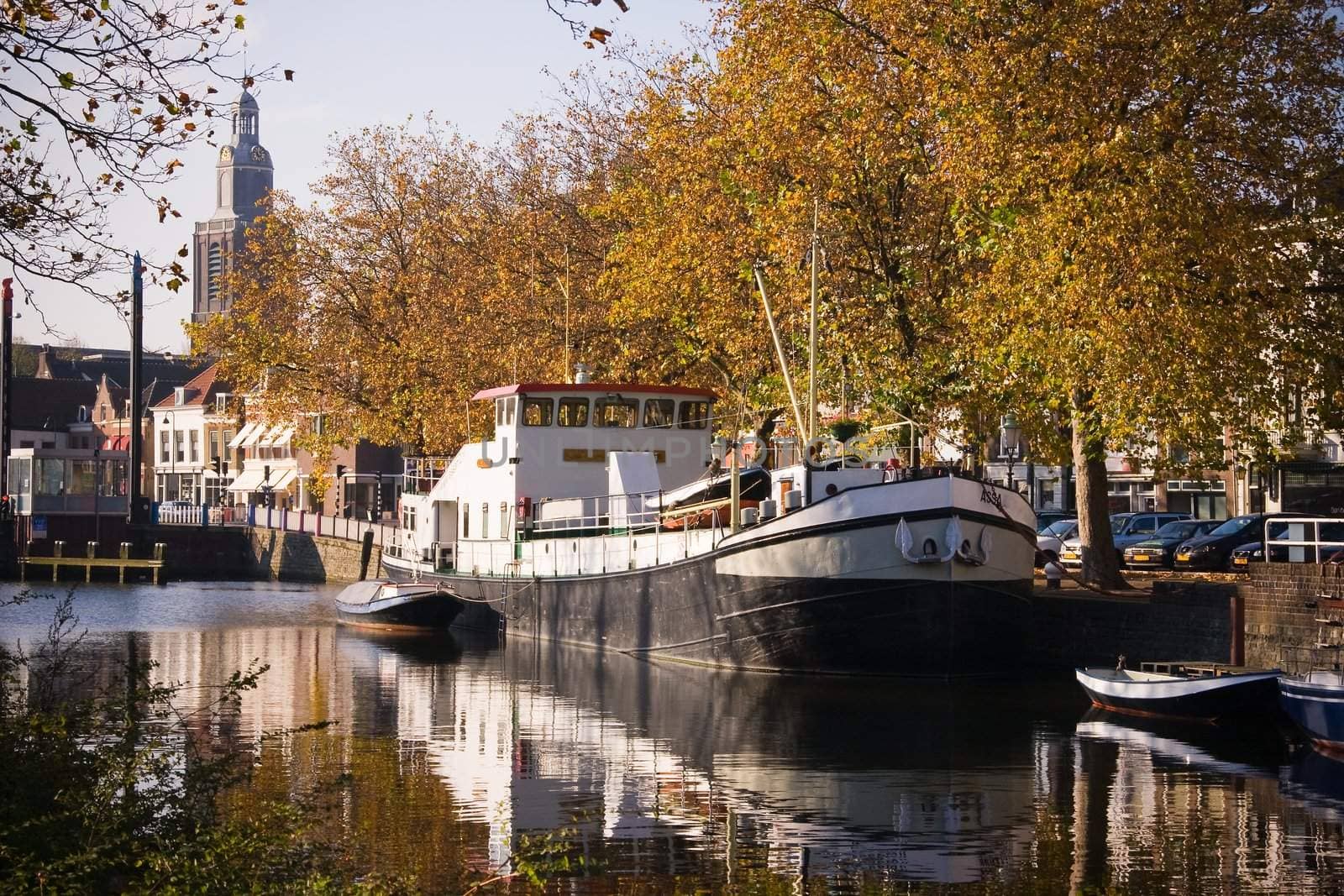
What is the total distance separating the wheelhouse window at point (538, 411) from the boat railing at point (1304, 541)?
15.3 metres

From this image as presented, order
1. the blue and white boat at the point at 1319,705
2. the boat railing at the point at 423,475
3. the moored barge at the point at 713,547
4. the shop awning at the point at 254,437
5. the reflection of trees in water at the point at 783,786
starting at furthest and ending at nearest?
the shop awning at the point at 254,437 < the boat railing at the point at 423,475 < the moored barge at the point at 713,547 < the blue and white boat at the point at 1319,705 < the reflection of trees in water at the point at 783,786

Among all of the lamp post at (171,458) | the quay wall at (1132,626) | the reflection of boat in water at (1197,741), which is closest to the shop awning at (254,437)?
the lamp post at (171,458)

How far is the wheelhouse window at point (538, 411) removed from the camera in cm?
3828

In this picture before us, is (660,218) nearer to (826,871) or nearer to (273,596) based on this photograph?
(273,596)

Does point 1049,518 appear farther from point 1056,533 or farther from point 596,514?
point 596,514

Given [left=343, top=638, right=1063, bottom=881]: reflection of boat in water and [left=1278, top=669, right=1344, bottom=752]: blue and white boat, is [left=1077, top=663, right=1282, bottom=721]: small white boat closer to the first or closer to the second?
[left=1278, top=669, right=1344, bottom=752]: blue and white boat

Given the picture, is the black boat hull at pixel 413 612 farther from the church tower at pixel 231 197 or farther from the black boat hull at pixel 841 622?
the church tower at pixel 231 197

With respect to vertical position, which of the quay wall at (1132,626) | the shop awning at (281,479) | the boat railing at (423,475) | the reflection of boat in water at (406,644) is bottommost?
the reflection of boat in water at (406,644)

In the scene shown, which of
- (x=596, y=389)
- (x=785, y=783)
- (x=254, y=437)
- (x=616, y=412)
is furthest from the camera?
(x=254, y=437)

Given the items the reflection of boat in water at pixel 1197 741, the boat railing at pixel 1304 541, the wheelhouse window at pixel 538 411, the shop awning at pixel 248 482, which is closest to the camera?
the reflection of boat in water at pixel 1197 741

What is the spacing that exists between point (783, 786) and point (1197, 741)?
695cm

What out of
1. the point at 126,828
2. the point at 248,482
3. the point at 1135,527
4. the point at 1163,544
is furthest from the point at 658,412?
the point at 248,482

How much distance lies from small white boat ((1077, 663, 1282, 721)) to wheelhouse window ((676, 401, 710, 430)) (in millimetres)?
14293

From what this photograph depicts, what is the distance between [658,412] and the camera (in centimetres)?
3878
